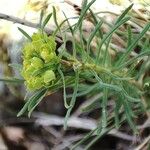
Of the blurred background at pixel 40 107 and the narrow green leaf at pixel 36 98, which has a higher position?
the narrow green leaf at pixel 36 98

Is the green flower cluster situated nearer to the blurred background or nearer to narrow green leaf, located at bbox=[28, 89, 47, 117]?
narrow green leaf, located at bbox=[28, 89, 47, 117]

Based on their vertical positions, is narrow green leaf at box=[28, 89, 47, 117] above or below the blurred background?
above

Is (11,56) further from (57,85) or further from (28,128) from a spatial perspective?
(57,85)

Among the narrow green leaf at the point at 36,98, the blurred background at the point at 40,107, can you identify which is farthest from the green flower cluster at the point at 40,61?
the blurred background at the point at 40,107

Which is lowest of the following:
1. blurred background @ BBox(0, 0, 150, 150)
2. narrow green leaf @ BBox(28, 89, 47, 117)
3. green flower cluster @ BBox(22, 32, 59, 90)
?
blurred background @ BBox(0, 0, 150, 150)

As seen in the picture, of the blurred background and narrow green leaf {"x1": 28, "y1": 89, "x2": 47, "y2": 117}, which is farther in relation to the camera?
the blurred background

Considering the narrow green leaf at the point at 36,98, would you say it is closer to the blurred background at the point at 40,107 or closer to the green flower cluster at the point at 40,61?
the green flower cluster at the point at 40,61

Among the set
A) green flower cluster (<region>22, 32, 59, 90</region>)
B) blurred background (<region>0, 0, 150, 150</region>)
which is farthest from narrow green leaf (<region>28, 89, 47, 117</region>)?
blurred background (<region>0, 0, 150, 150</region>)
